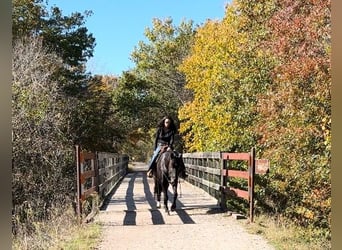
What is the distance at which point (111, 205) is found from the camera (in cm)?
750

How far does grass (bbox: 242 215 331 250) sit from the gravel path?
116mm

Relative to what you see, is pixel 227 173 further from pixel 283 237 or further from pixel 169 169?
pixel 283 237

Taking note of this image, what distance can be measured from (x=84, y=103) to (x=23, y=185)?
7334 mm

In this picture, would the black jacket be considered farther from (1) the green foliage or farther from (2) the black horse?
(1) the green foliage

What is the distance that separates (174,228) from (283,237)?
4.51 feet

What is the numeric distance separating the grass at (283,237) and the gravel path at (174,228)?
0.38ft

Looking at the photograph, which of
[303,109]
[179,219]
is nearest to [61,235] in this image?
[179,219]

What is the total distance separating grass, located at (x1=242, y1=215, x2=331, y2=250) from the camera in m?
4.47

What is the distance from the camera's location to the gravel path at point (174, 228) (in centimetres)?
461

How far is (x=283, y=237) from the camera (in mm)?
4812

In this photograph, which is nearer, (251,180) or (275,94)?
(251,180)

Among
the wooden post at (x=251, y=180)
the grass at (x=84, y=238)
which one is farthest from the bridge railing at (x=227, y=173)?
the grass at (x=84, y=238)

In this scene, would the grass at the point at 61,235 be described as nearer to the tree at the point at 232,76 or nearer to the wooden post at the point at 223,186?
the wooden post at the point at 223,186

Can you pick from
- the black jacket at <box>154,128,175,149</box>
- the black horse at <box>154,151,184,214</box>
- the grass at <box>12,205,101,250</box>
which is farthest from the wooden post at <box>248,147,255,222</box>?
the grass at <box>12,205,101,250</box>
